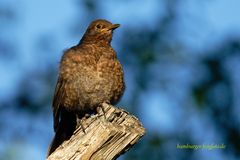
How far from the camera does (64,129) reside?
7.31 meters

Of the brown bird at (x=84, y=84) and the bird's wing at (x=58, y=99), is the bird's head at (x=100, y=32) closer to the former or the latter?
the brown bird at (x=84, y=84)

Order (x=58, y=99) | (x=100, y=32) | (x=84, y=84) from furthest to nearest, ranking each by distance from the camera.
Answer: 1. (x=100, y=32)
2. (x=58, y=99)
3. (x=84, y=84)

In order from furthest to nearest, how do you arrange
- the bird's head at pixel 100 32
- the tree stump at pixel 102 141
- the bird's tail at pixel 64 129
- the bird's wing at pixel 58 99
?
the bird's head at pixel 100 32
the bird's wing at pixel 58 99
the bird's tail at pixel 64 129
the tree stump at pixel 102 141

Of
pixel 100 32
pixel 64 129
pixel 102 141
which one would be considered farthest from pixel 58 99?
pixel 102 141

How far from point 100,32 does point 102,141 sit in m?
3.02

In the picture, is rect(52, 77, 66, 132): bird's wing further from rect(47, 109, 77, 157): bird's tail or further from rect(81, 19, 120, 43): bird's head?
rect(81, 19, 120, 43): bird's head

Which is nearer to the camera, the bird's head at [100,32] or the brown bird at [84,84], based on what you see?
the brown bird at [84,84]

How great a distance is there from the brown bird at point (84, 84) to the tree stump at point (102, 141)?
1874mm

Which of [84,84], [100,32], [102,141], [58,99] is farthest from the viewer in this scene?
[100,32]

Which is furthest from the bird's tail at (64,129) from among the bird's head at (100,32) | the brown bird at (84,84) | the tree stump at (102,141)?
the tree stump at (102,141)

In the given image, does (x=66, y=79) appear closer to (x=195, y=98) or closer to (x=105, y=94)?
(x=105, y=94)

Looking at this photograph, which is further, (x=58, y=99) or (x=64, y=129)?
(x=58, y=99)

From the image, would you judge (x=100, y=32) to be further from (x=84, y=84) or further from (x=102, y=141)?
(x=102, y=141)

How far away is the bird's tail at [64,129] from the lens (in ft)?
22.5
